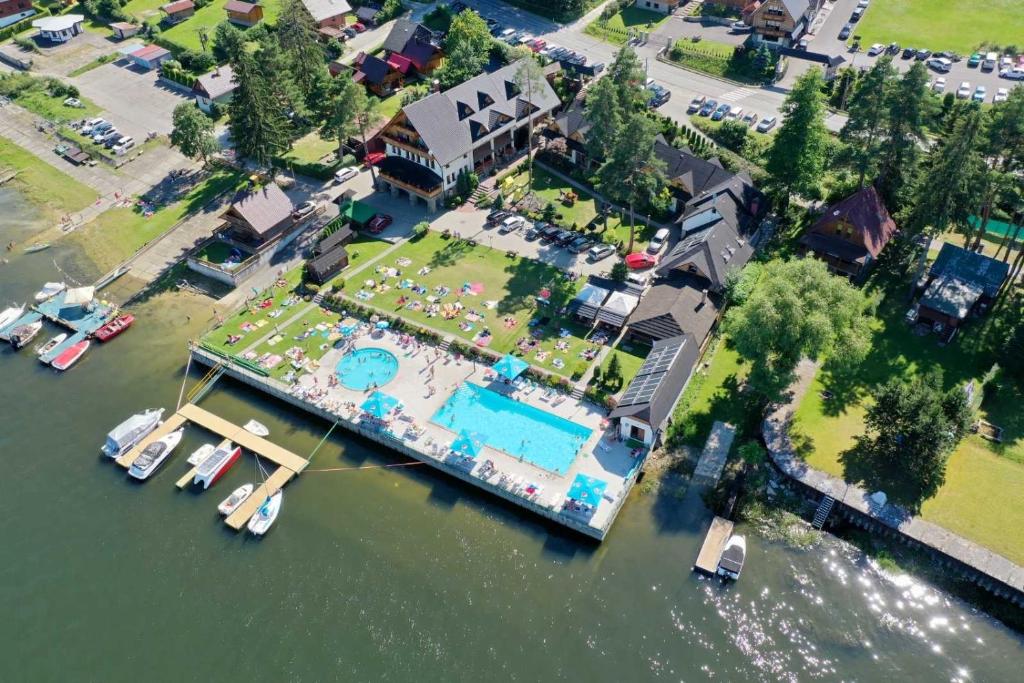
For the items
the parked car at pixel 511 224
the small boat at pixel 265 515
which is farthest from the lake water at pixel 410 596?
the parked car at pixel 511 224

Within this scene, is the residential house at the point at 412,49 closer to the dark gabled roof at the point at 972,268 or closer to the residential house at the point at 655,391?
the residential house at the point at 655,391

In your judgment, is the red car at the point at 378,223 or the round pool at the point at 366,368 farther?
the red car at the point at 378,223

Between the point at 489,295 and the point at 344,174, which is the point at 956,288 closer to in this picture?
the point at 489,295

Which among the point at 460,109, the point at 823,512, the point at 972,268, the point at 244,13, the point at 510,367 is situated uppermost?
the point at 972,268

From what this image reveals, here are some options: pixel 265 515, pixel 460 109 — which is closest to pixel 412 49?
pixel 460 109

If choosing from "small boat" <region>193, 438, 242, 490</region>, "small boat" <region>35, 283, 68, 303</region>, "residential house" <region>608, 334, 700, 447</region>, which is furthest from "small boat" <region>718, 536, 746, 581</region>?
"small boat" <region>35, 283, 68, 303</region>

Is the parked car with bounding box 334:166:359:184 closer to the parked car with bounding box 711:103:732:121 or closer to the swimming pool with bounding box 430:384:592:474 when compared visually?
the swimming pool with bounding box 430:384:592:474
